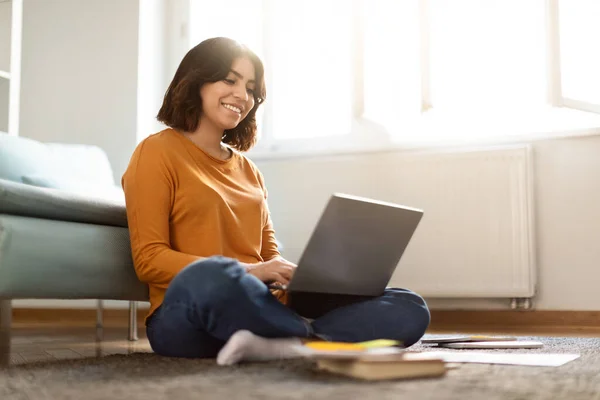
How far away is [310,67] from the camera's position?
3328 millimetres

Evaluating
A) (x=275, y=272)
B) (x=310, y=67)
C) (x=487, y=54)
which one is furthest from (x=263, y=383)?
(x=310, y=67)

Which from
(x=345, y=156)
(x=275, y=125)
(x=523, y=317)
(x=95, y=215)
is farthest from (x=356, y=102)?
(x=95, y=215)

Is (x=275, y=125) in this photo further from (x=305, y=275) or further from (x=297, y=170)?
(x=305, y=275)

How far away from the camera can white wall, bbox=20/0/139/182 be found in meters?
3.35

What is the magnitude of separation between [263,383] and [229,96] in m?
0.78

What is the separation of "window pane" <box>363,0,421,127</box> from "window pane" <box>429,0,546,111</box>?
0.34 feet

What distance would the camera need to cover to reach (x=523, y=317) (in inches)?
111

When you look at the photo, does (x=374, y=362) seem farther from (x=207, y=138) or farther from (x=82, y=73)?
(x=82, y=73)

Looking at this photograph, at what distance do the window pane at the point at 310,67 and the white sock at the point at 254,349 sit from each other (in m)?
2.01

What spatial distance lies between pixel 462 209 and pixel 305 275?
69.1 inches

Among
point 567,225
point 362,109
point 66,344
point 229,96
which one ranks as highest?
point 362,109

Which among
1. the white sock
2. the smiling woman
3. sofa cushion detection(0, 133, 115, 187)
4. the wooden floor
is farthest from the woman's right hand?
sofa cushion detection(0, 133, 115, 187)

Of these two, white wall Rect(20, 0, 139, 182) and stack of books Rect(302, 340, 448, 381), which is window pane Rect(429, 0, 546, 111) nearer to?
white wall Rect(20, 0, 139, 182)

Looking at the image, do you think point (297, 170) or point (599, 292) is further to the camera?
point (297, 170)
